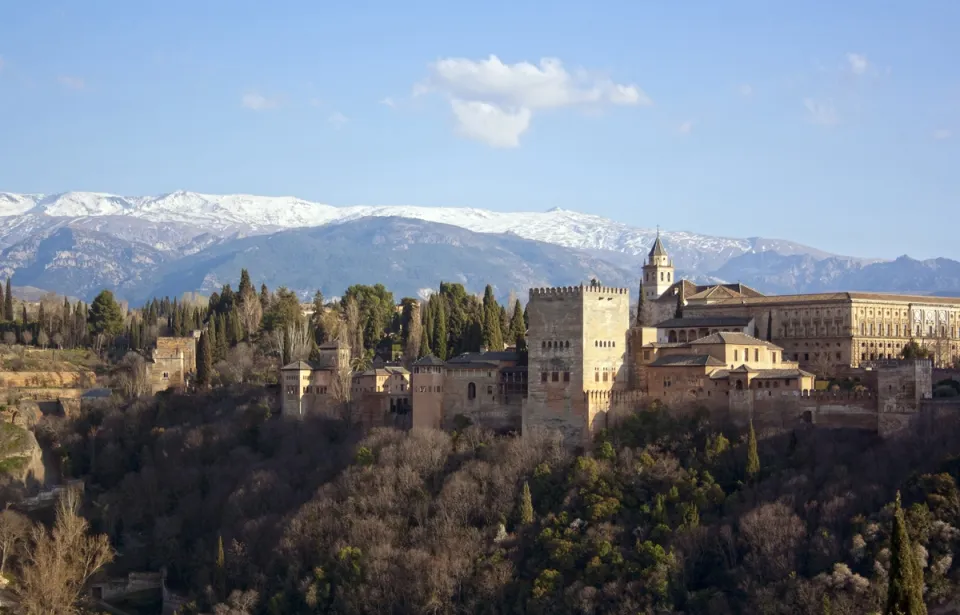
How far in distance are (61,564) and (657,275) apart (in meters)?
36.7

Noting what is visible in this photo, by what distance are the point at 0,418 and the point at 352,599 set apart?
30739 millimetres

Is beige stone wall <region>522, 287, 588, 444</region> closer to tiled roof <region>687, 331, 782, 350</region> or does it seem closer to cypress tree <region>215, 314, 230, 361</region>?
tiled roof <region>687, 331, 782, 350</region>

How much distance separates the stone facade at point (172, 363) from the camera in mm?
83312

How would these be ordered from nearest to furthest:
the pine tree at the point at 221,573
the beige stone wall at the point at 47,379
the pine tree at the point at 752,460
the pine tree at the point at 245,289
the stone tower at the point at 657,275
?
the pine tree at the point at 752,460
the pine tree at the point at 221,573
the stone tower at the point at 657,275
the beige stone wall at the point at 47,379
the pine tree at the point at 245,289

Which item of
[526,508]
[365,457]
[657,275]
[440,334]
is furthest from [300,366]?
[657,275]

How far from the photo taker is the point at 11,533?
215 ft

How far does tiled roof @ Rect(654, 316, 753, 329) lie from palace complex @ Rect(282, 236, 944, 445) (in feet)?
0.25

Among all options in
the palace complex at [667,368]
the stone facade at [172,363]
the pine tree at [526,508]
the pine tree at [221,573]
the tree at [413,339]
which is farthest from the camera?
the stone facade at [172,363]

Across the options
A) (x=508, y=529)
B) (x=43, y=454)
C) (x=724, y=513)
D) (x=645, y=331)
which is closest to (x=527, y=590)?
(x=508, y=529)

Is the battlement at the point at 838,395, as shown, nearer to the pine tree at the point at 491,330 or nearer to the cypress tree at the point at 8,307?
the pine tree at the point at 491,330

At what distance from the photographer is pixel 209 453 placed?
231ft

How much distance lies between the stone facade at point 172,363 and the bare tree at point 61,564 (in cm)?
1637

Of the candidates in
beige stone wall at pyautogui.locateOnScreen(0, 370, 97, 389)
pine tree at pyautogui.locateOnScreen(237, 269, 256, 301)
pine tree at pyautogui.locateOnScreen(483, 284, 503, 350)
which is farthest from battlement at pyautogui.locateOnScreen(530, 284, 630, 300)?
beige stone wall at pyautogui.locateOnScreen(0, 370, 97, 389)

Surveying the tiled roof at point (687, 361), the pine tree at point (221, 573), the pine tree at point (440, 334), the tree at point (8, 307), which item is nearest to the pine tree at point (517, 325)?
the pine tree at point (440, 334)
